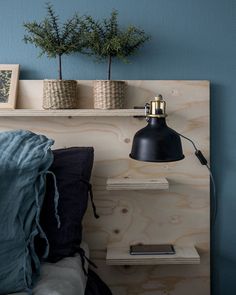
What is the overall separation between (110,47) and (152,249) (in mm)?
704

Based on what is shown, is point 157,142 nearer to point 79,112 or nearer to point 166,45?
point 79,112

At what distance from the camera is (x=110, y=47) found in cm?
93

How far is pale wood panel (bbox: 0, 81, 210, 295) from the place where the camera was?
103 cm

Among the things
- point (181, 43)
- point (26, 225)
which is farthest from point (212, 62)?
point (26, 225)

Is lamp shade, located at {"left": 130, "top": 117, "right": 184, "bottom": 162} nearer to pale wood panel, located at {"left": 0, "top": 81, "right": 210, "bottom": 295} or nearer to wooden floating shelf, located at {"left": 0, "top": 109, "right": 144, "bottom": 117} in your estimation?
wooden floating shelf, located at {"left": 0, "top": 109, "right": 144, "bottom": 117}

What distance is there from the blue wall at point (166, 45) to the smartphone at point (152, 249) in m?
0.45

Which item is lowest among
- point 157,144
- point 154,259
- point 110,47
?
point 154,259

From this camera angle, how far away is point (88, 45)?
966mm

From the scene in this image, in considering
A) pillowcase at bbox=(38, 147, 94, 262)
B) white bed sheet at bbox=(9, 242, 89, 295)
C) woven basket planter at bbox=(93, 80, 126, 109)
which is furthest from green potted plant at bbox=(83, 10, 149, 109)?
white bed sheet at bbox=(9, 242, 89, 295)

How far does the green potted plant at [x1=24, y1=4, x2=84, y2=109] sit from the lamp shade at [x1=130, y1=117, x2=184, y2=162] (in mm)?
313

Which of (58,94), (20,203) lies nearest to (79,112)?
(58,94)

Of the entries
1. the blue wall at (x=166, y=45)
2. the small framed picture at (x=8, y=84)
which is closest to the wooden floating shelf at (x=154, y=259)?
the blue wall at (x=166, y=45)

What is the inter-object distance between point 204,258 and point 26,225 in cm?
66

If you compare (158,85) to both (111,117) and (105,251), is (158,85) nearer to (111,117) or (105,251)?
(111,117)
